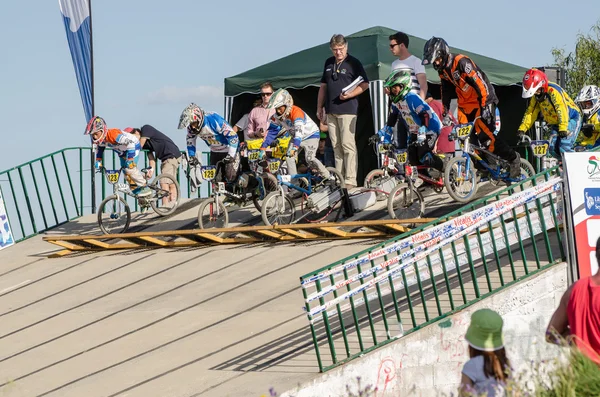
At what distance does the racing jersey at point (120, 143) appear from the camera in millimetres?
16125

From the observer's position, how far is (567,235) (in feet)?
31.9

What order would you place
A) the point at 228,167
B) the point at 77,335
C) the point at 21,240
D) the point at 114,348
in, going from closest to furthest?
the point at 114,348 → the point at 77,335 → the point at 228,167 → the point at 21,240

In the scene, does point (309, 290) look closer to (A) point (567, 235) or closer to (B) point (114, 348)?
(B) point (114, 348)

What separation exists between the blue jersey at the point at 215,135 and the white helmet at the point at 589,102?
4.76m

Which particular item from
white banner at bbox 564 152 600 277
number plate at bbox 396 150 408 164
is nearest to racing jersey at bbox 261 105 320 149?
number plate at bbox 396 150 408 164

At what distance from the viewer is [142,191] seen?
1653 centimetres

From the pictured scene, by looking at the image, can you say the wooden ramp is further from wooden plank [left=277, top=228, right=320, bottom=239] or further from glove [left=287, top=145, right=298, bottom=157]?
glove [left=287, top=145, right=298, bottom=157]

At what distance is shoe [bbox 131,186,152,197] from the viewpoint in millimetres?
16461

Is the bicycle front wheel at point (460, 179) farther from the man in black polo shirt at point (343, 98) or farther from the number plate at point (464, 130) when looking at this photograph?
the man in black polo shirt at point (343, 98)

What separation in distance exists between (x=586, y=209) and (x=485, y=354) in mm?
4023

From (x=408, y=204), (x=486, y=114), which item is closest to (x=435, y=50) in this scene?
(x=486, y=114)

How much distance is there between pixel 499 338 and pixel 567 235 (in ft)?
13.0

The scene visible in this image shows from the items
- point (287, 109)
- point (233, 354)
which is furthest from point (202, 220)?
point (233, 354)

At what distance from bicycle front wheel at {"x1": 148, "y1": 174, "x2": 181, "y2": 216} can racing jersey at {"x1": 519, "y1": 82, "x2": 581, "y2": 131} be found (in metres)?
6.07
